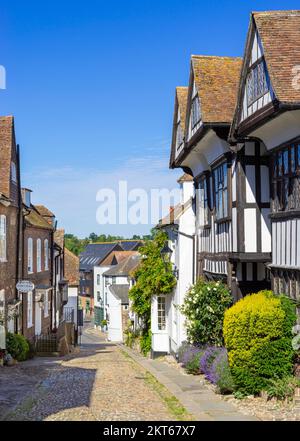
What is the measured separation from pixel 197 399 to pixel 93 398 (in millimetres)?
2563

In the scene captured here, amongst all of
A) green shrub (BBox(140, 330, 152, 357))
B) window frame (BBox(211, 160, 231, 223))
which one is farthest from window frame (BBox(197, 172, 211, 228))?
green shrub (BBox(140, 330, 152, 357))

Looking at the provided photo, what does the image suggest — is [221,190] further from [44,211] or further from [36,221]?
[44,211]

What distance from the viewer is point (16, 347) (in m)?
24.4

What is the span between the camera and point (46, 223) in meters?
37.5

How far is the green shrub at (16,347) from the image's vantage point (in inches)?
946

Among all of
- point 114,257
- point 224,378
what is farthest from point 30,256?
point 114,257

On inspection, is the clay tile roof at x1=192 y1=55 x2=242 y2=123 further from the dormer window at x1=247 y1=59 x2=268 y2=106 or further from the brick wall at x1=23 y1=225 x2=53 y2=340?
the brick wall at x1=23 y1=225 x2=53 y2=340

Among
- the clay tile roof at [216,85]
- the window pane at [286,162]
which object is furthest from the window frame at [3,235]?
the window pane at [286,162]

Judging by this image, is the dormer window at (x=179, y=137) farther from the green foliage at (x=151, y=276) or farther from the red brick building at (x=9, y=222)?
the red brick building at (x=9, y=222)

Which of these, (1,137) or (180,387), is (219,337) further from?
(1,137)

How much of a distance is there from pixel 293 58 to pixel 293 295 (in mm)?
5503

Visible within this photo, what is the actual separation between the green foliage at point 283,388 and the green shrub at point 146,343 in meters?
18.7
